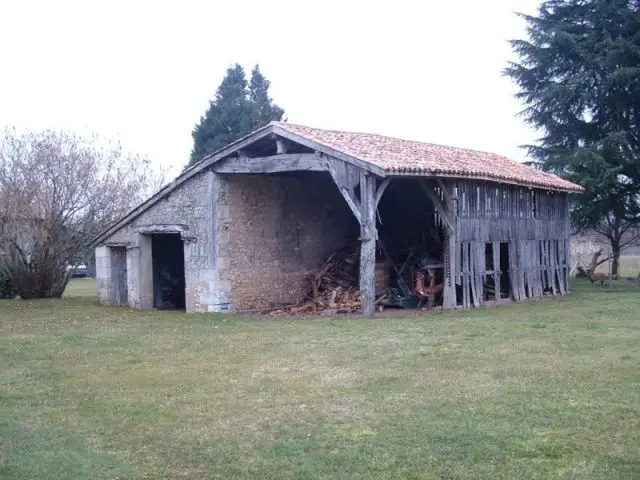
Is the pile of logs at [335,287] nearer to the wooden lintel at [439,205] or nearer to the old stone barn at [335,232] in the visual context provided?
the old stone barn at [335,232]

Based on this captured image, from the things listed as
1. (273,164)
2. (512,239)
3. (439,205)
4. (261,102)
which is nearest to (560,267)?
(512,239)

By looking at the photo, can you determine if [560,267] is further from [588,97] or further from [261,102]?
[261,102]

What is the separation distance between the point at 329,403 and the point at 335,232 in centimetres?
1416

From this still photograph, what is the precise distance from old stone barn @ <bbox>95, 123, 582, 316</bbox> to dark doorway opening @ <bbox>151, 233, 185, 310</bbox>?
0.04 m

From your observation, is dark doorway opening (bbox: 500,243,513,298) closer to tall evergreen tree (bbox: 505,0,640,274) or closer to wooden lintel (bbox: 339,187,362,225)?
wooden lintel (bbox: 339,187,362,225)

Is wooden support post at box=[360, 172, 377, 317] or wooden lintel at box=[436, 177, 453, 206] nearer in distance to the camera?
wooden support post at box=[360, 172, 377, 317]

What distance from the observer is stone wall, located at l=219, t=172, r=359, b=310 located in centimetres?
1831

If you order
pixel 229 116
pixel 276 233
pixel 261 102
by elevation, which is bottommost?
pixel 276 233

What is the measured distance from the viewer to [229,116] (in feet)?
134

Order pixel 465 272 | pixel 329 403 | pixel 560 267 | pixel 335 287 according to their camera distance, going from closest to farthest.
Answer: pixel 329 403, pixel 465 272, pixel 335 287, pixel 560 267

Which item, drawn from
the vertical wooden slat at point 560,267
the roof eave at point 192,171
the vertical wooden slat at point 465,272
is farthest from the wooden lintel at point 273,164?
the vertical wooden slat at point 560,267

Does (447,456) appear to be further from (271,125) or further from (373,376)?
(271,125)

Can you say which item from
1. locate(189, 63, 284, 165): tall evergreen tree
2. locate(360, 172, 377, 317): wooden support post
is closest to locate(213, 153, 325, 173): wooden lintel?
locate(360, 172, 377, 317): wooden support post

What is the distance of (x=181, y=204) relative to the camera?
18.7m
